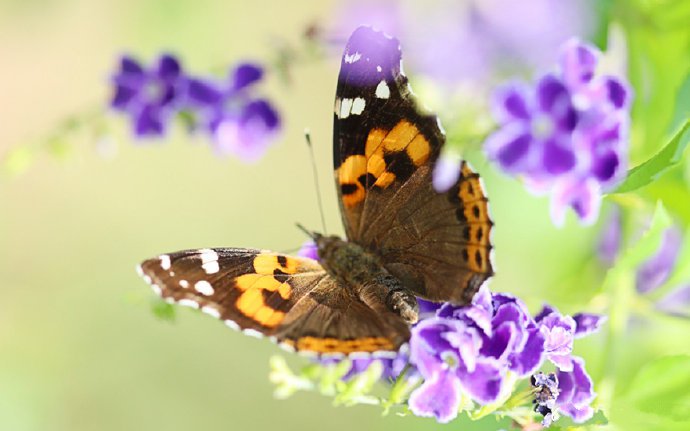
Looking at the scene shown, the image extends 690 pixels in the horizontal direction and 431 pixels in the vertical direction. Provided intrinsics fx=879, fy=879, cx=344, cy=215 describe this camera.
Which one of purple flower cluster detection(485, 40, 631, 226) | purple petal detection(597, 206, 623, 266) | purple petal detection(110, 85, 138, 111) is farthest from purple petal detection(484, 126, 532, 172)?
purple petal detection(110, 85, 138, 111)

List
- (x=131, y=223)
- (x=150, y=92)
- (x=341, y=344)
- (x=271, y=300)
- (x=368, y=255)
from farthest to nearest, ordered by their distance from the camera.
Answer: (x=131, y=223) < (x=150, y=92) < (x=368, y=255) < (x=271, y=300) < (x=341, y=344)

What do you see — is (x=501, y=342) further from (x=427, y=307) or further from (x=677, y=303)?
(x=677, y=303)

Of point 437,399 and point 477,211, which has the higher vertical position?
point 477,211

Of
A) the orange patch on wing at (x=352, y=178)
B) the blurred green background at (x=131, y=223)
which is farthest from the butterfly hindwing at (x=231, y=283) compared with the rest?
the blurred green background at (x=131, y=223)

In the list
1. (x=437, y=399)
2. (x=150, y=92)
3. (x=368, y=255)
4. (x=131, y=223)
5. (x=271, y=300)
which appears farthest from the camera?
(x=131, y=223)

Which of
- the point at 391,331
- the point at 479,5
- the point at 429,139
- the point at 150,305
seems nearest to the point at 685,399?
the point at 391,331

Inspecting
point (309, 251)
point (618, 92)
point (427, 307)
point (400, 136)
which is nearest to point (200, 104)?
point (309, 251)

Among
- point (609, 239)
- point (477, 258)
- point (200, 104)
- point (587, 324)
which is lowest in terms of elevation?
point (587, 324)
